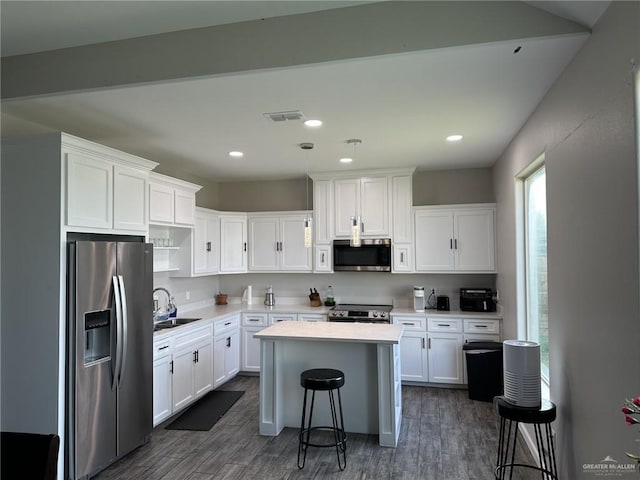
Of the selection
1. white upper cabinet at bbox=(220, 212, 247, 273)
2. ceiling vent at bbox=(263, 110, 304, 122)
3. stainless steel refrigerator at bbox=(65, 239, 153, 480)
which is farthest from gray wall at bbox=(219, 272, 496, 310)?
ceiling vent at bbox=(263, 110, 304, 122)

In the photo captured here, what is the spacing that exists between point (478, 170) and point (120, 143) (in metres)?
4.19

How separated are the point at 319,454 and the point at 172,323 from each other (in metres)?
2.11

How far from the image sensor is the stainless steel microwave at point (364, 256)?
5.27m

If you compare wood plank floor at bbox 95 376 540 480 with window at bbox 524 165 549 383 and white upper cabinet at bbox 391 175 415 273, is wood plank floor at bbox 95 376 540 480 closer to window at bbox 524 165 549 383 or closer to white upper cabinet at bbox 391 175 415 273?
window at bbox 524 165 549 383

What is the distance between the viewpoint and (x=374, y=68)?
2.35m

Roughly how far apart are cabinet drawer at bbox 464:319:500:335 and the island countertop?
4.58 feet

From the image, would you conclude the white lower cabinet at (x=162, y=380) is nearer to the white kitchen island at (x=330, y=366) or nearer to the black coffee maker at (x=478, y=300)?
the white kitchen island at (x=330, y=366)

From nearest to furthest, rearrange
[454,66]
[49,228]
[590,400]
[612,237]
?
[612,237], [590,400], [454,66], [49,228]

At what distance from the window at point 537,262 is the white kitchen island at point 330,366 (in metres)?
1.13

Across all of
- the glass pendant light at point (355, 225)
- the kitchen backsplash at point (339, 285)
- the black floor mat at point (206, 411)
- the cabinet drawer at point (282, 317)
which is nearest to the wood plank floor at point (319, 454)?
the black floor mat at point (206, 411)

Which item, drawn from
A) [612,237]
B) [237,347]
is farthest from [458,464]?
[237,347]

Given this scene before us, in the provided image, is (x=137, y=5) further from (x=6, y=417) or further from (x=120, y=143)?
(x=6, y=417)

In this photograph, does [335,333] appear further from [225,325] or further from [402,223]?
[402,223]

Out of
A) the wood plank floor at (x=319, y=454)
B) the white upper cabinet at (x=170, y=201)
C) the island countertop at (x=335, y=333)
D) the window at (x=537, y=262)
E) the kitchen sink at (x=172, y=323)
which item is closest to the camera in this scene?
the wood plank floor at (x=319, y=454)
